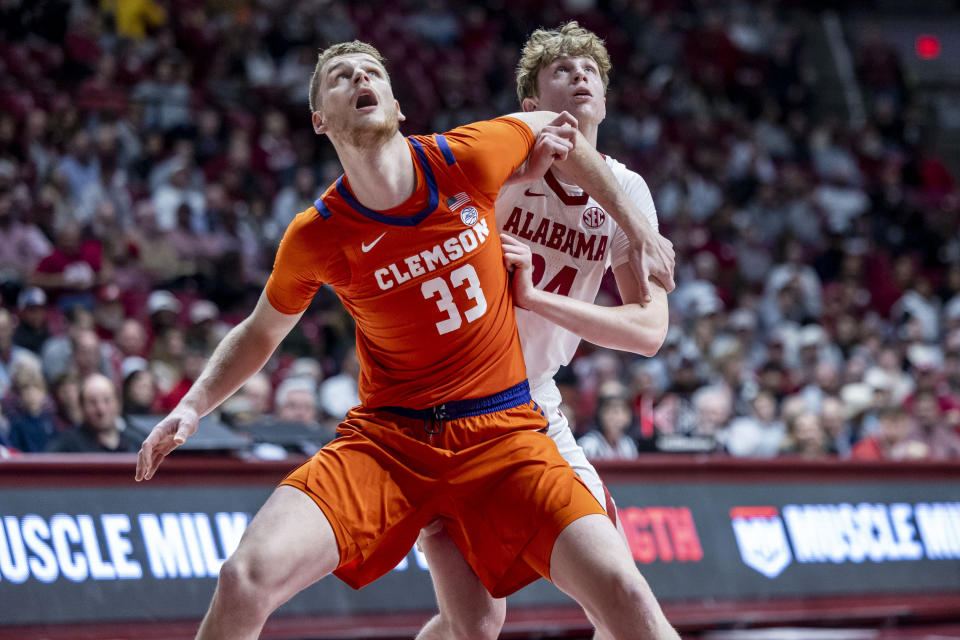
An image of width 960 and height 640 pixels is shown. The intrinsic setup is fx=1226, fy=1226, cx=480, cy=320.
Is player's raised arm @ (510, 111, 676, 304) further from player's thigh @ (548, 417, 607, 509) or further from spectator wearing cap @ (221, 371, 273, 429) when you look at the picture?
spectator wearing cap @ (221, 371, 273, 429)

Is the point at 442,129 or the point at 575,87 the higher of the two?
the point at 575,87

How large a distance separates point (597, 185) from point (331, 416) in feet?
18.4

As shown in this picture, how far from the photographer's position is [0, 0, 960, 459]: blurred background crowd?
9.31 meters

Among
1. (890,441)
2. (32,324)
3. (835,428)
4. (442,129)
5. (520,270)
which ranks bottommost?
(835,428)

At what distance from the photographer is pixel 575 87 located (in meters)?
4.29

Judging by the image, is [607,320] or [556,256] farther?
[556,256]

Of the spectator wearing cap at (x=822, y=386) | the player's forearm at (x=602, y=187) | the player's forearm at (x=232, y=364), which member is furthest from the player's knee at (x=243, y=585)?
the spectator wearing cap at (x=822, y=386)

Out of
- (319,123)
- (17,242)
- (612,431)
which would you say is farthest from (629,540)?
(17,242)

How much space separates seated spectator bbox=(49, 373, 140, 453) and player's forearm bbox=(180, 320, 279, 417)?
3502 mm

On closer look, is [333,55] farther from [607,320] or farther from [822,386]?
[822,386]

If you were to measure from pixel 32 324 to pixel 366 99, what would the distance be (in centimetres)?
635

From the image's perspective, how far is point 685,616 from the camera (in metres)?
7.48

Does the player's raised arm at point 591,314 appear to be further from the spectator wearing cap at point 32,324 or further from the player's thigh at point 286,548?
the spectator wearing cap at point 32,324

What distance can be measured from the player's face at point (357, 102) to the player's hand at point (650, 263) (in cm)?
86
